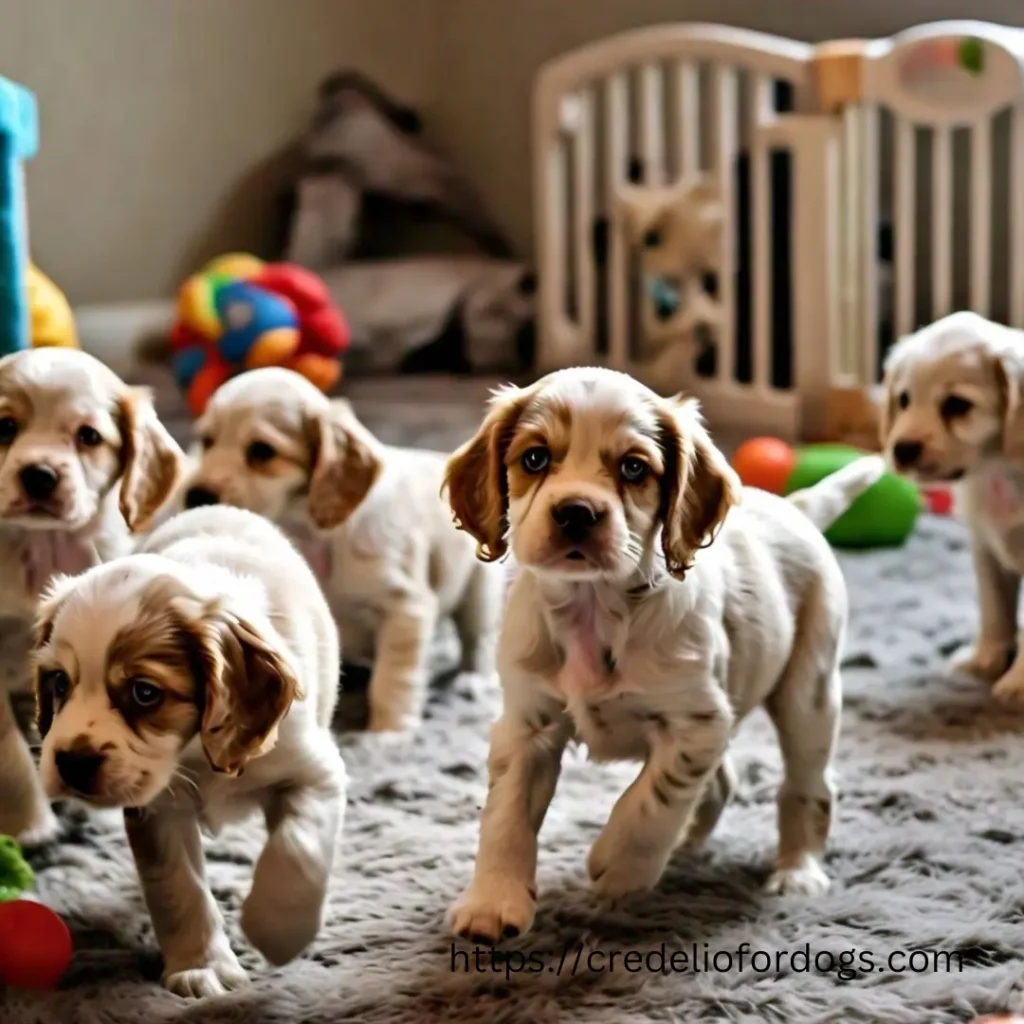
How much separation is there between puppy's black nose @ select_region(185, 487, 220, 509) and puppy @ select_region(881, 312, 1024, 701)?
1.10 m

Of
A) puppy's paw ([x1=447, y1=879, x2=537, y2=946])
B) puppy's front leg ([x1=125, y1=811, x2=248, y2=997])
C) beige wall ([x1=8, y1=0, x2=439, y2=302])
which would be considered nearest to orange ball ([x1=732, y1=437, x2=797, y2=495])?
puppy's paw ([x1=447, y1=879, x2=537, y2=946])

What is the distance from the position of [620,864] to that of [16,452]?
37.5 inches

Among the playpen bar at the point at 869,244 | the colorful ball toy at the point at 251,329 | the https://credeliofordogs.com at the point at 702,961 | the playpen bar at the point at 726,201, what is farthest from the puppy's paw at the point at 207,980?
the playpen bar at the point at 726,201

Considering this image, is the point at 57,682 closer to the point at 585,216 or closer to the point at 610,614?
the point at 610,614

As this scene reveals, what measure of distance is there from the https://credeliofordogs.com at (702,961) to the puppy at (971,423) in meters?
0.99

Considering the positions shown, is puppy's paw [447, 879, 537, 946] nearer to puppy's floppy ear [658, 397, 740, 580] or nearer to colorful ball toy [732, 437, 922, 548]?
puppy's floppy ear [658, 397, 740, 580]

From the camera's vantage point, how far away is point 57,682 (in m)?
1.62

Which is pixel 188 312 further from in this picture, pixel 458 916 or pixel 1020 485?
pixel 458 916

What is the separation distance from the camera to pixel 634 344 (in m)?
5.28

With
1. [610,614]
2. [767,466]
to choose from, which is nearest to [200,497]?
[610,614]

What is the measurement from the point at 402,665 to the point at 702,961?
3.30ft

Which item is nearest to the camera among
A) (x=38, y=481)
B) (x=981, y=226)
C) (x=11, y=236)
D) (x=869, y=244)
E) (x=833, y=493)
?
(x=38, y=481)

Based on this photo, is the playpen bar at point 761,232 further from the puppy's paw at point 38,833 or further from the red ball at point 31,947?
the red ball at point 31,947

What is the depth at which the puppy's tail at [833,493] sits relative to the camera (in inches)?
86.2
